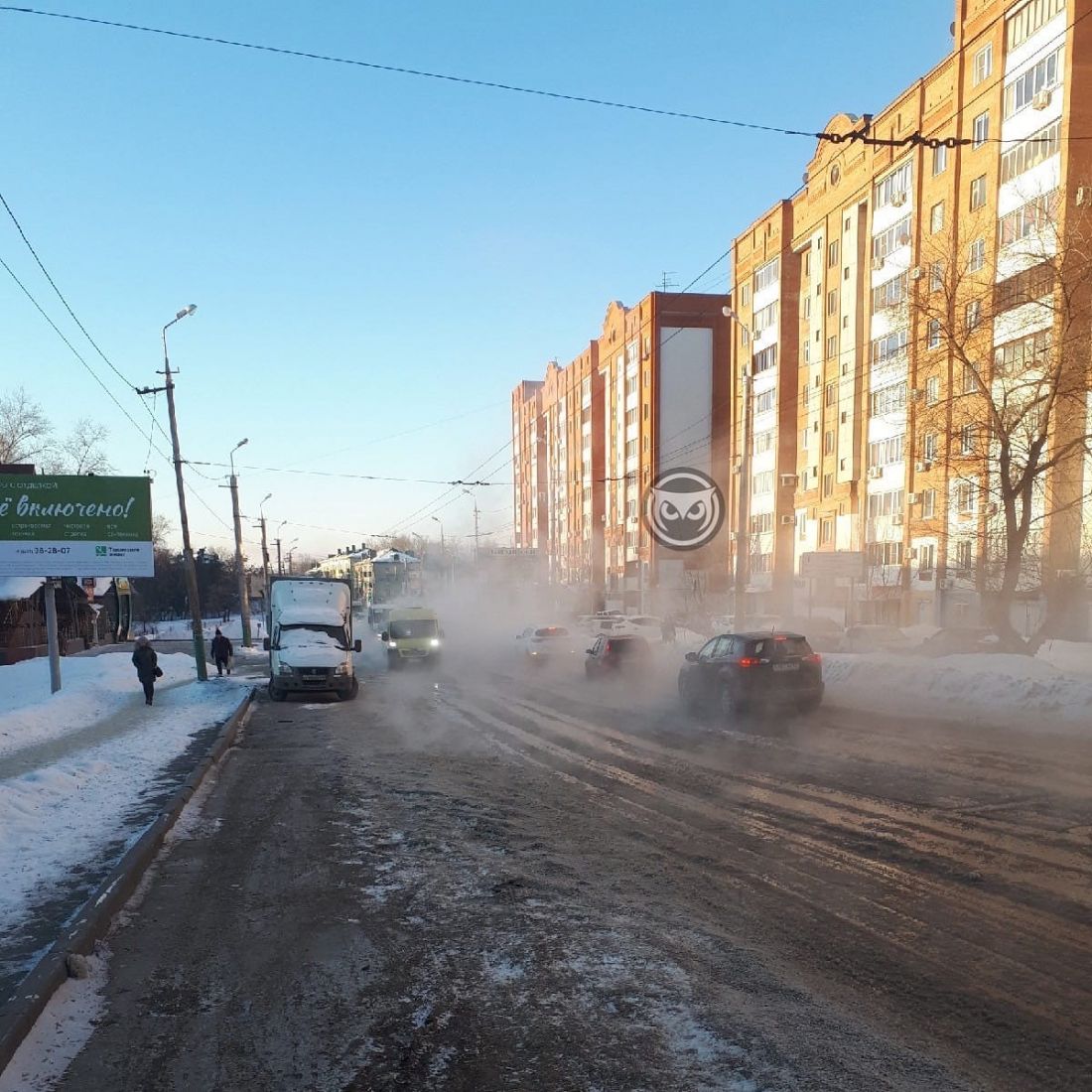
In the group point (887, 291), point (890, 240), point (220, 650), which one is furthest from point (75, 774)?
point (890, 240)

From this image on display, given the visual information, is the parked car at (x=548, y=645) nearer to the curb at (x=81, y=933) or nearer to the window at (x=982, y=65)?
the curb at (x=81, y=933)

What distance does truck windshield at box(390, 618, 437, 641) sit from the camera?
31359 mm

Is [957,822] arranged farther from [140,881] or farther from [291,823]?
[140,881]

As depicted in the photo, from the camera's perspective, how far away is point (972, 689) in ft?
49.8

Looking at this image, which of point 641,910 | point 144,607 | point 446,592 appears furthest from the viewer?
point 144,607

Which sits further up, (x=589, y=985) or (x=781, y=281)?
(x=781, y=281)

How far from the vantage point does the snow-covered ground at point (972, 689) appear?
1309 cm

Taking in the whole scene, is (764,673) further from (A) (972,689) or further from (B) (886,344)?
(B) (886,344)

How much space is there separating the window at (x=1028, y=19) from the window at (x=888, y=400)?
42.6 ft

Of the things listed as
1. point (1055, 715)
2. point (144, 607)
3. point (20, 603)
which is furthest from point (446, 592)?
point (1055, 715)

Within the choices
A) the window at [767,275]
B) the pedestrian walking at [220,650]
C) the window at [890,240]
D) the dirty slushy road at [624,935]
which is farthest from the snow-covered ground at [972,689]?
the window at [767,275]

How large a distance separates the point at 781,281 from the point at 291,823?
4735cm

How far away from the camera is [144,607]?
9544 cm

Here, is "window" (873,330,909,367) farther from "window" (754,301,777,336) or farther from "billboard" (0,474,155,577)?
"billboard" (0,474,155,577)
